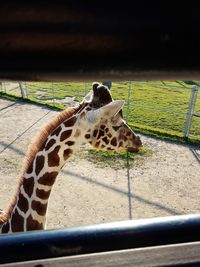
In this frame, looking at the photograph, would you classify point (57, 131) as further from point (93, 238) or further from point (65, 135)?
point (93, 238)

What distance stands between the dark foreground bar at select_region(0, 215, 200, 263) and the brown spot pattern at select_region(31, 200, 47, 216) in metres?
1.95

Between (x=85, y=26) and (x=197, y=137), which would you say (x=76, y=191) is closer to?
(x=197, y=137)

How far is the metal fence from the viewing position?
6.96 metres

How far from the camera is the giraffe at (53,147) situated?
230 cm

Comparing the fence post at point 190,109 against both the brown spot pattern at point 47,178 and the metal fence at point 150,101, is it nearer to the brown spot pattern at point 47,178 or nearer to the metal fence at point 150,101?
the metal fence at point 150,101

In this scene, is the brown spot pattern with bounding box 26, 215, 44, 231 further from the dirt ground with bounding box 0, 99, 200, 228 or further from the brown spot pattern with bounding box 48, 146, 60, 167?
the dirt ground with bounding box 0, 99, 200, 228

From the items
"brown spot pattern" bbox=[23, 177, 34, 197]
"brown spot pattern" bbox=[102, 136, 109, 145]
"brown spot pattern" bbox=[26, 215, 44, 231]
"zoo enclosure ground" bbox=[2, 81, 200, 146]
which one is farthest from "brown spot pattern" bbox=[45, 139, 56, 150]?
"zoo enclosure ground" bbox=[2, 81, 200, 146]

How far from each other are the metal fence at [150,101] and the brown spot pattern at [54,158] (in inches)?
139

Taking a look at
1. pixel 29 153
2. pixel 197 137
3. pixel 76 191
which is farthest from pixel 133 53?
pixel 197 137

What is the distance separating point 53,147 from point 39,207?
458mm

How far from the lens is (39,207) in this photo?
233 cm

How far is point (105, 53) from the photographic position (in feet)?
1.03

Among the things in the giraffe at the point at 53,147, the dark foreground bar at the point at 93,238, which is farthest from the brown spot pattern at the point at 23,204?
the dark foreground bar at the point at 93,238

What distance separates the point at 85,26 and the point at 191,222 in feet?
0.98
